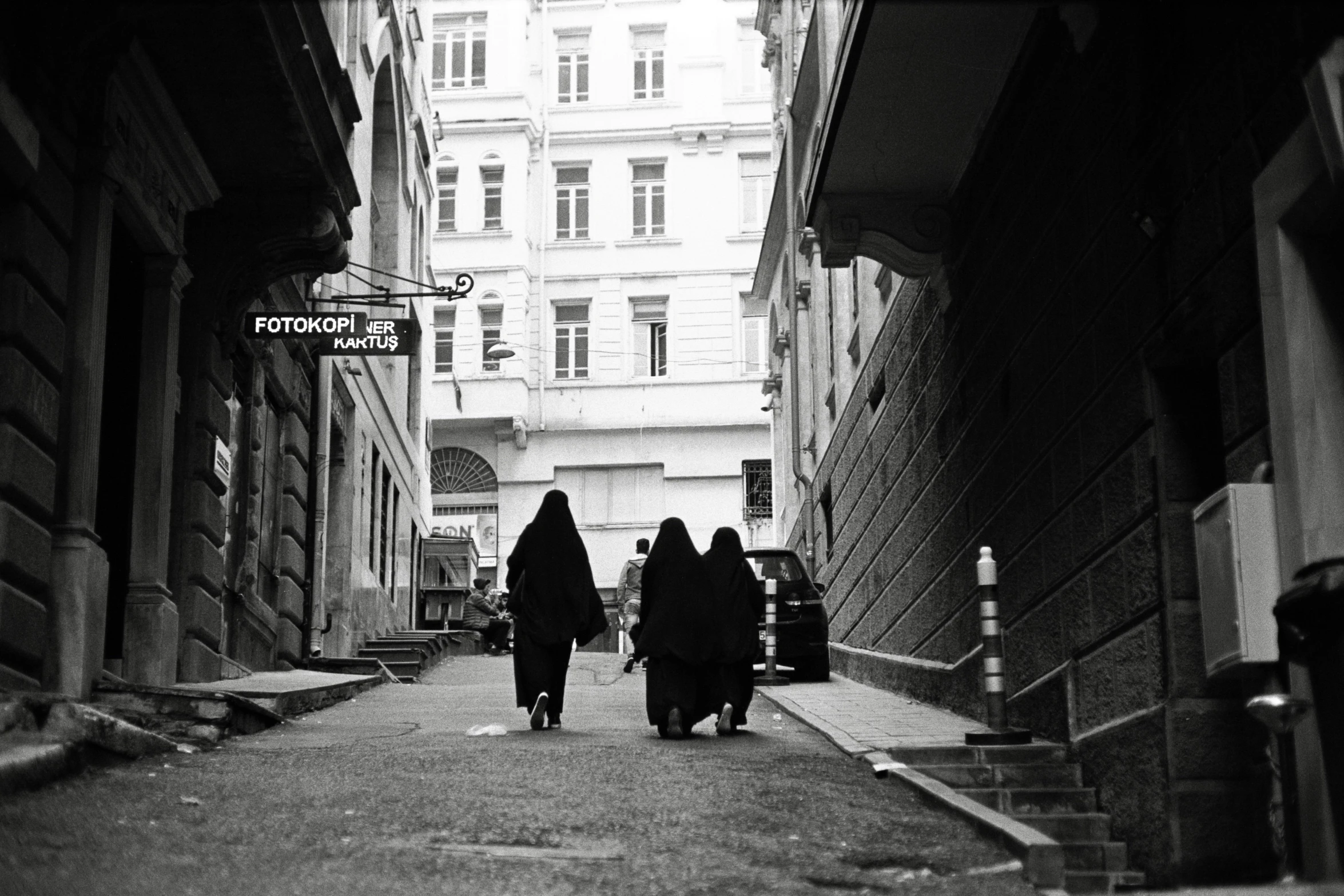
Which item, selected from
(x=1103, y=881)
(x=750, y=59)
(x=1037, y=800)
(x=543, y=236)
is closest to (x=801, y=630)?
(x=1037, y=800)

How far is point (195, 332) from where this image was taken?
14891 millimetres

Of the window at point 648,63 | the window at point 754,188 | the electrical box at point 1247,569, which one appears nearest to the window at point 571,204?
the window at point 648,63

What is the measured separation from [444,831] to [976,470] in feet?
22.6

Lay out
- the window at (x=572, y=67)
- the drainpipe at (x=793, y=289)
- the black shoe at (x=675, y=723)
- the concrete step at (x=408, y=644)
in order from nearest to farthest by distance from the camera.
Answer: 1. the black shoe at (x=675, y=723)
2. the concrete step at (x=408, y=644)
3. the drainpipe at (x=793, y=289)
4. the window at (x=572, y=67)

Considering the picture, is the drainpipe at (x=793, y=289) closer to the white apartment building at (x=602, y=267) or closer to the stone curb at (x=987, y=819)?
the white apartment building at (x=602, y=267)

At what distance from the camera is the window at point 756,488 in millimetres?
44469

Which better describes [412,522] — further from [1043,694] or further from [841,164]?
[1043,694]

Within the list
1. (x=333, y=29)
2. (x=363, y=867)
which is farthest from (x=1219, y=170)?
(x=333, y=29)

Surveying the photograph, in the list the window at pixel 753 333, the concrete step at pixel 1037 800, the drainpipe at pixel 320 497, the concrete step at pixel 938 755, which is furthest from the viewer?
the window at pixel 753 333

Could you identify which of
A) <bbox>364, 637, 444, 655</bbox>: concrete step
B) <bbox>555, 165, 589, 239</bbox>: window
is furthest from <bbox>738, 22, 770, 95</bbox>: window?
<bbox>364, 637, 444, 655</bbox>: concrete step

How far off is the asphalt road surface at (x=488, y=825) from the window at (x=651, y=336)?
111 feet

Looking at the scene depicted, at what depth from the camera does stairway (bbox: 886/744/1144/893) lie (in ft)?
30.2

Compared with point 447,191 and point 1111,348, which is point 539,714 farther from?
point 447,191

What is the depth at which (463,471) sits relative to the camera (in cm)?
4469
